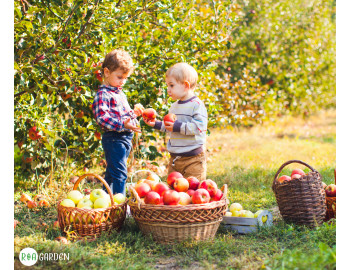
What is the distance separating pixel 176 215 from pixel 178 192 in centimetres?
28

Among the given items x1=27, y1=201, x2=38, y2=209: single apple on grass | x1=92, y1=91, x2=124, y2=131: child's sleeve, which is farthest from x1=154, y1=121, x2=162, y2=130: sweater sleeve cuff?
x1=27, y1=201, x2=38, y2=209: single apple on grass

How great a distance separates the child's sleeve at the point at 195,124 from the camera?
11.6ft

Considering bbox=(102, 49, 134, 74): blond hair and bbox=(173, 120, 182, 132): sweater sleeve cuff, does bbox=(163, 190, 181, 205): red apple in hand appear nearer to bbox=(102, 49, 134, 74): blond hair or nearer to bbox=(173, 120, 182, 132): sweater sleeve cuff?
bbox=(173, 120, 182, 132): sweater sleeve cuff

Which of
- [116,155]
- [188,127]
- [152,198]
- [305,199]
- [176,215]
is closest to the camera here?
[176,215]

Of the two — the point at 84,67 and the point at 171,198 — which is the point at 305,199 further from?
the point at 84,67

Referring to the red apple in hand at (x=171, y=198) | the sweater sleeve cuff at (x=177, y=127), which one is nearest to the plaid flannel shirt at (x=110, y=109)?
the sweater sleeve cuff at (x=177, y=127)

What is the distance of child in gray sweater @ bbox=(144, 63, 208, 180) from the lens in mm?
3564

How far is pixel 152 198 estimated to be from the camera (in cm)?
298

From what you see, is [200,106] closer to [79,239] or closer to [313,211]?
[313,211]

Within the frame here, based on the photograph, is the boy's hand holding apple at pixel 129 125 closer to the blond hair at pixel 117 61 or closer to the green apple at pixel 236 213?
the blond hair at pixel 117 61

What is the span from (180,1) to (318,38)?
21.3ft

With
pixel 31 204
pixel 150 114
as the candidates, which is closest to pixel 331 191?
pixel 150 114

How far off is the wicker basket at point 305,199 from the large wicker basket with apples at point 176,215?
0.62 m

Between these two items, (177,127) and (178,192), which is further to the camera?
(177,127)
